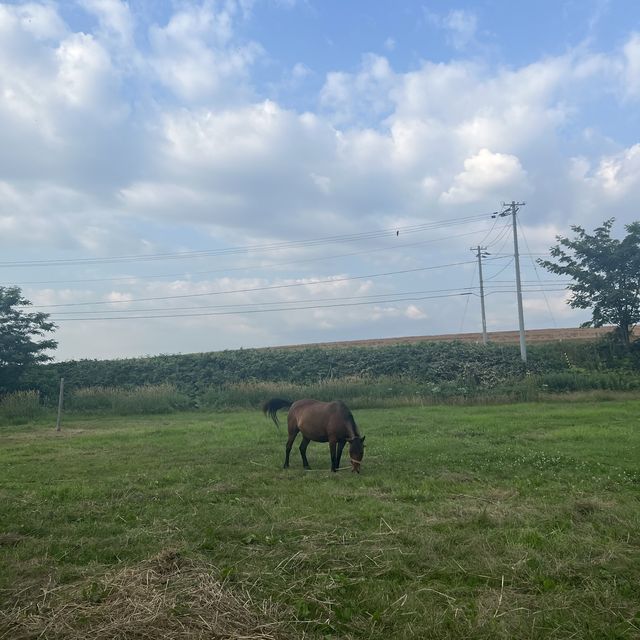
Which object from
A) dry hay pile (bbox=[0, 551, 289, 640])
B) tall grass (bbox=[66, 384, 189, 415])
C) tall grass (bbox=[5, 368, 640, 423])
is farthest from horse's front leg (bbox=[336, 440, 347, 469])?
tall grass (bbox=[66, 384, 189, 415])

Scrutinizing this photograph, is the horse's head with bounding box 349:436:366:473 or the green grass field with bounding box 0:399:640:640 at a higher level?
the horse's head with bounding box 349:436:366:473

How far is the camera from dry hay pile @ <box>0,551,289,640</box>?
3.63 metres

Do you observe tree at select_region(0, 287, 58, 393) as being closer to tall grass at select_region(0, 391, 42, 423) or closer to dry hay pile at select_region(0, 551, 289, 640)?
tall grass at select_region(0, 391, 42, 423)

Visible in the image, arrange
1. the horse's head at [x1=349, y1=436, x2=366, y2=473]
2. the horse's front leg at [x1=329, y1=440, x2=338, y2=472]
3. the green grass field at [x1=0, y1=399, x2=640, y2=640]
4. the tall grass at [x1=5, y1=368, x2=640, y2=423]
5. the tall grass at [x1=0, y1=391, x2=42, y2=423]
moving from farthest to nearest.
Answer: the tall grass at [x1=5, y1=368, x2=640, y2=423] < the tall grass at [x1=0, y1=391, x2=42, y2=423] < the horse's front leg at [x1=329, y1=440, x2=338, y2=472] < the horse's head at [x1=349, y1=436, x2=366, y2=473] < the green grass field at [x1=0, y1=399, x2=640, y2=640]

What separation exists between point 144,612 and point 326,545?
79.6 inches

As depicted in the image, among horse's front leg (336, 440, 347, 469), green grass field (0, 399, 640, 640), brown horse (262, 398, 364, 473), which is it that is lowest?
green grass field (0, 399, 640, 640)

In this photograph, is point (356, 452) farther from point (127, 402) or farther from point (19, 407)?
point (19, 407)

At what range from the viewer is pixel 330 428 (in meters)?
9.57

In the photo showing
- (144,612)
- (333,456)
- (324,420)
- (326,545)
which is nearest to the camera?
(144,612)

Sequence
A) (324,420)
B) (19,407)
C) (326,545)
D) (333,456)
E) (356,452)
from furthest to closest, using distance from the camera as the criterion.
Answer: (19,407) → (324,420) → (333,456) → (356,452) → (326,545)

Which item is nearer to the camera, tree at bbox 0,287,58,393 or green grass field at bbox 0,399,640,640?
green grass field at bbox 0,399,640,640

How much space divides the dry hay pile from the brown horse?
4946 millimetres

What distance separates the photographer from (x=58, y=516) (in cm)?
665

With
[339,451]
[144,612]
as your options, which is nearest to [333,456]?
[339,451]
